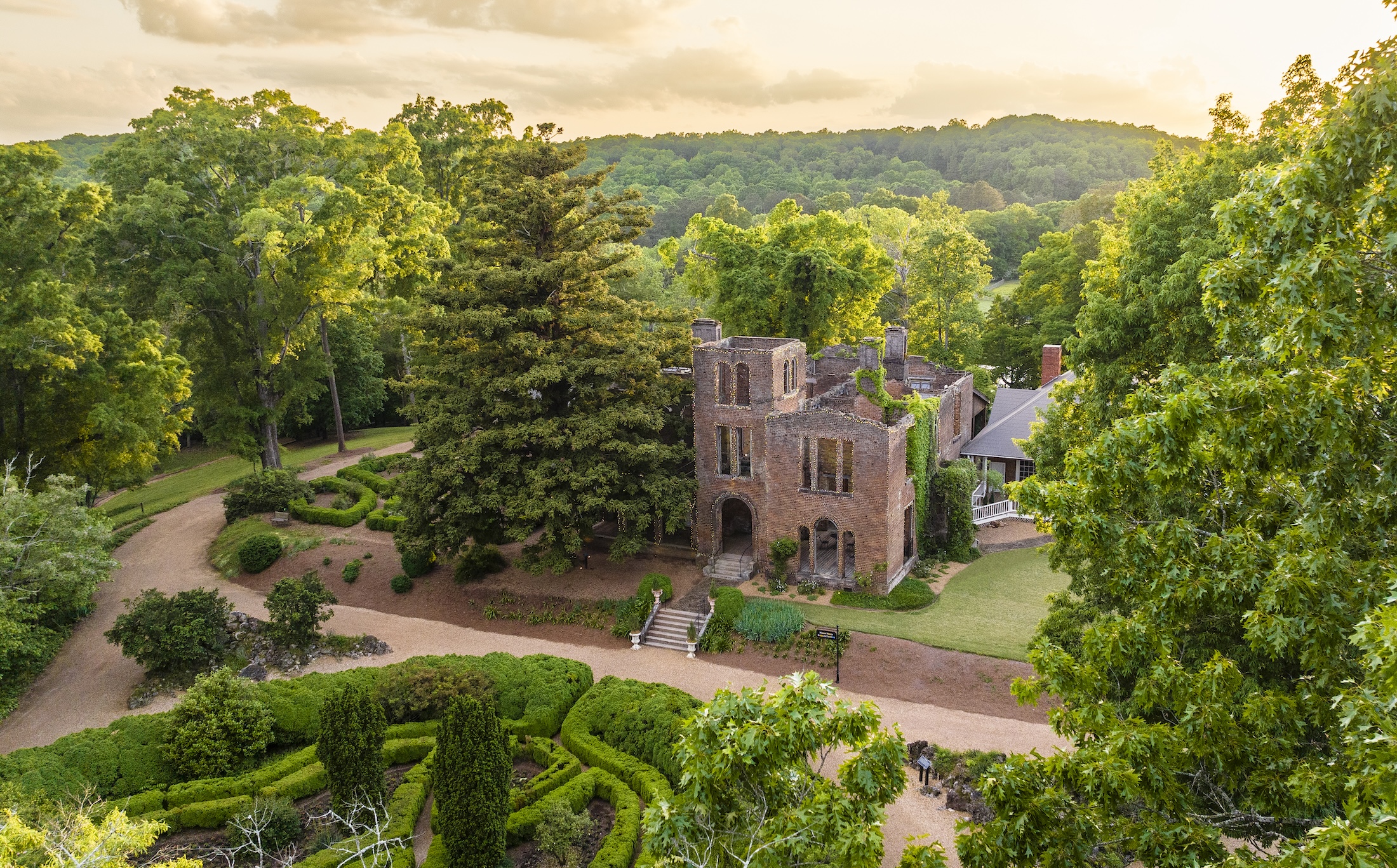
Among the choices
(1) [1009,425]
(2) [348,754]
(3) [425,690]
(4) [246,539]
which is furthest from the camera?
(1) [1009,425]

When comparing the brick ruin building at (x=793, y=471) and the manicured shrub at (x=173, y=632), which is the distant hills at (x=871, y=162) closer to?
the brick ruin building at (x=793, y=471)

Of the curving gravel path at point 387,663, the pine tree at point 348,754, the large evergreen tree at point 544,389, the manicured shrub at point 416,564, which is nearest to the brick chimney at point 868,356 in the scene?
the large evergreen tree at point 544,389

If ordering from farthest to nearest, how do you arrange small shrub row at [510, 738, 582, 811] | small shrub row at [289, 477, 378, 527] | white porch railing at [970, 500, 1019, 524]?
small shrub row at [289, 477, 378, 527], white porch railing at [970, 500, 1019, 524], small shrub row at [510, 738, 582, 811]

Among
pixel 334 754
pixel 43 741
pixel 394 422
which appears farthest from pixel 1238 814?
pixel 394 422

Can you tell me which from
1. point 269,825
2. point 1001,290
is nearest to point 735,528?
point 269,825

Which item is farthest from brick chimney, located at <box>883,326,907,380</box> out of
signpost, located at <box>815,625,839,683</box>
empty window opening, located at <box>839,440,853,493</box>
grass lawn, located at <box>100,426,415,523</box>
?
grass lawn, located at <box>100,426,415,523</box>

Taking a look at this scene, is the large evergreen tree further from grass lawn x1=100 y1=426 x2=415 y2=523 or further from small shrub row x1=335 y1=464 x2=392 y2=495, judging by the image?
grass lawn x1=100 y1=426 x2=415 y2=523

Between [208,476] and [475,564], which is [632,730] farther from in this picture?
[208,476]
